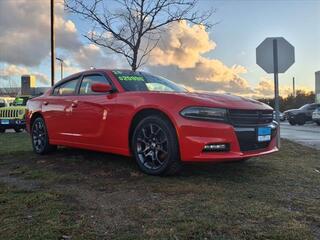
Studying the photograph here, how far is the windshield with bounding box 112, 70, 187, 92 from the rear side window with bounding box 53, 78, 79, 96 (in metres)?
0.95

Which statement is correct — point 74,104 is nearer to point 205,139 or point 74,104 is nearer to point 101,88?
point 101,88

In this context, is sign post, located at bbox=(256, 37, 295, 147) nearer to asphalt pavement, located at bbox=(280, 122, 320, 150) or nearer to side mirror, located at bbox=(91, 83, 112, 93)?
side mirror, located at bbox=(91, 83, 112, 93)

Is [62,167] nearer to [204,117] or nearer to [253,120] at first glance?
[204,117]

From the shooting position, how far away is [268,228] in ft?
13.9

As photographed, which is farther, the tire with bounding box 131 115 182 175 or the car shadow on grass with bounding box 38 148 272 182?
the car shadow on grass with bounding box 38 148 272 182

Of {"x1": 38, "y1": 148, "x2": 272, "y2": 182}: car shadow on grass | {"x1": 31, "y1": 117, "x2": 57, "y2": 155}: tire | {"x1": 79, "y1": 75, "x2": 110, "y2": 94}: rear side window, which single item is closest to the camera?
{"x1": 38, "y1": 148, "x2": 272, "y2": 182}: car shadow on grass

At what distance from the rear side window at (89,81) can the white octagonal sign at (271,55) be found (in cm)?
393

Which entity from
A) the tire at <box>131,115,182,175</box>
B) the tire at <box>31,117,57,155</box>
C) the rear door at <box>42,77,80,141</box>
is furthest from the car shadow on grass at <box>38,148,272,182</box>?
the rear door at <box>42,77,80,141</box>

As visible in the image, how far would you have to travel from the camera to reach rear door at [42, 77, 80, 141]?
7648mm

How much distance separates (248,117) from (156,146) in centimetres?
122

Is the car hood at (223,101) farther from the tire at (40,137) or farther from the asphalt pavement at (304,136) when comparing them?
the asphalt pavement at (304,136)

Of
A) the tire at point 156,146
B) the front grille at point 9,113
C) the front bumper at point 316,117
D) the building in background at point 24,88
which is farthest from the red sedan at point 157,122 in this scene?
the building in background at point 24,88

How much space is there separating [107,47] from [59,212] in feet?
33.2

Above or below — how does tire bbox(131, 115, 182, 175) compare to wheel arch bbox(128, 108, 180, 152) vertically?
below
